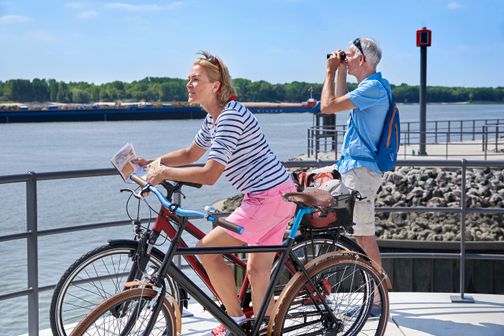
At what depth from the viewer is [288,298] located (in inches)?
163

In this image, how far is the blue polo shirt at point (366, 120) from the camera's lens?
16.3 ft

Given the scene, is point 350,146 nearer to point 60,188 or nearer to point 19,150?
point 60,188

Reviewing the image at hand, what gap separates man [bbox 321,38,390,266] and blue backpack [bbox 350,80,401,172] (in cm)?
2

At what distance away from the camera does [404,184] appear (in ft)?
67.6

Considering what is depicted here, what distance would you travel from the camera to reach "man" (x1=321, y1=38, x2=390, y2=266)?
4.95m

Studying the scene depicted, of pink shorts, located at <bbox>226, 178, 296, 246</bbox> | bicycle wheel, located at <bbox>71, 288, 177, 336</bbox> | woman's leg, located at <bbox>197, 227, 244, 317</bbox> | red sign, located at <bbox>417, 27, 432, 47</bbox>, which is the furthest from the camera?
red sign, located at <bbox>417, 27, 432, 47</bbox>

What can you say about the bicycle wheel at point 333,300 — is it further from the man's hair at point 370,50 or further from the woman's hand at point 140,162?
the man's hair at point 370,50

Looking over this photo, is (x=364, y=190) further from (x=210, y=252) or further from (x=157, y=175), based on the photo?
(x=157, y=175)

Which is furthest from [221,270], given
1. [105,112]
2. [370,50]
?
[105,112]

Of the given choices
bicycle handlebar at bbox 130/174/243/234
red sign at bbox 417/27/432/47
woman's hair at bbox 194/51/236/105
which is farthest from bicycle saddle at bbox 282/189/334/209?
red sign at bbox 417/27/432/47

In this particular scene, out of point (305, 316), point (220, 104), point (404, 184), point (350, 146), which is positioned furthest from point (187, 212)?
point (404, 184)

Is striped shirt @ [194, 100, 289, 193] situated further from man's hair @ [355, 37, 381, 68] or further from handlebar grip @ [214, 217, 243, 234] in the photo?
man's hair @ [355, 37, 381, 68]

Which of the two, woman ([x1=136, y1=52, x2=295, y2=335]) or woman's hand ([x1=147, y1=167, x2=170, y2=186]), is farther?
woman ([x1=136, y1=52, x2=295, y2=335])

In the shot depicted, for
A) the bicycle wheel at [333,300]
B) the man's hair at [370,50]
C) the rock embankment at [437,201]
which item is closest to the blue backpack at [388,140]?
the man's hair at [370,50]
